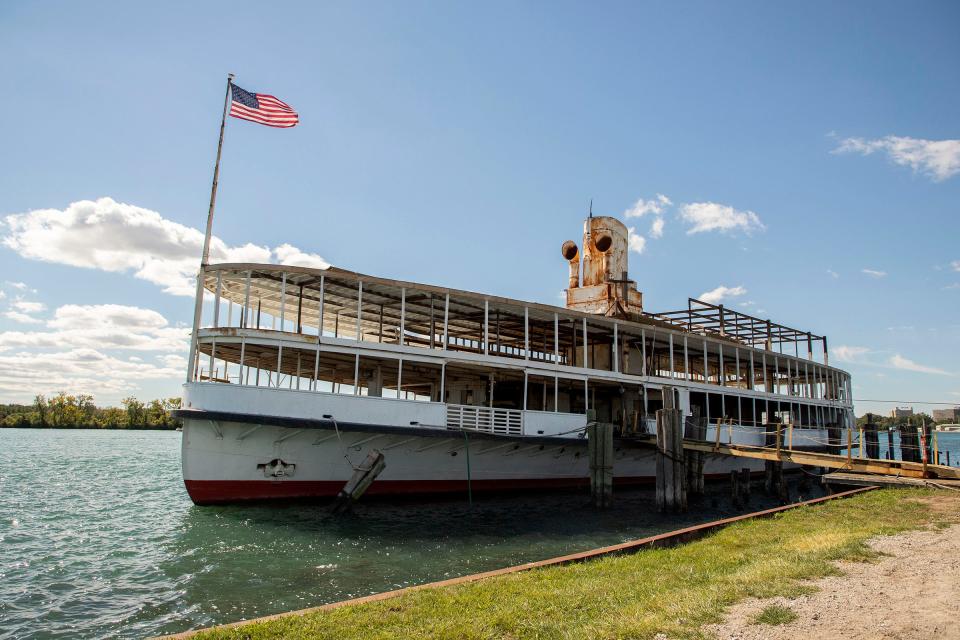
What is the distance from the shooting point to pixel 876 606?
5.79 meters

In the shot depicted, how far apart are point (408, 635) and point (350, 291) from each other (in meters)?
13.1

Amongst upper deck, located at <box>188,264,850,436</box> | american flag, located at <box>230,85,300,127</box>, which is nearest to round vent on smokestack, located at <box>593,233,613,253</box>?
upper deck, located at <box>188,264,850,436</box>

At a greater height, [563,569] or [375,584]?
[563,569]

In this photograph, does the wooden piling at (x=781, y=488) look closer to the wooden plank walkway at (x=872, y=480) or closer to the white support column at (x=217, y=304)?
the wooden plank walkway at (x=872, y=480)

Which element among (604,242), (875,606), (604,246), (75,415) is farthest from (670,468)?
(75,415)

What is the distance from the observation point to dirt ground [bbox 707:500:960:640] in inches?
202

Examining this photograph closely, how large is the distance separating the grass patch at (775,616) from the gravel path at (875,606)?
0.19ft

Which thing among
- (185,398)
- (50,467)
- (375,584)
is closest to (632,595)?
(375,584)

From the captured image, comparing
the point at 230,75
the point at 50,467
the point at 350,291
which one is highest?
the point at 230,75

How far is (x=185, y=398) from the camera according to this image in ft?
49.5

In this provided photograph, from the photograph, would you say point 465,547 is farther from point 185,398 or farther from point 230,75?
point 230,75

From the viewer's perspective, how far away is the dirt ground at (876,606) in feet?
16.9

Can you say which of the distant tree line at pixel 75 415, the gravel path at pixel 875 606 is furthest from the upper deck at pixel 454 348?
the distant tree line at pixel 75 415

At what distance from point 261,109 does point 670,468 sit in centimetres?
1573
